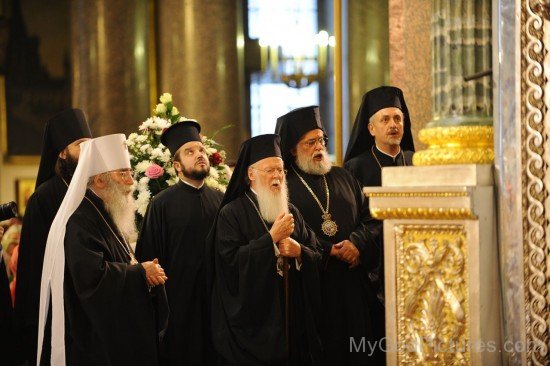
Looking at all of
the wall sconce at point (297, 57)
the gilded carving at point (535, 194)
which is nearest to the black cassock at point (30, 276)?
the gilded carving at point (535, 194)

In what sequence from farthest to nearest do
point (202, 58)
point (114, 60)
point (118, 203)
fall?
point (114, 60) → point (202, 58) → point (118, 203)

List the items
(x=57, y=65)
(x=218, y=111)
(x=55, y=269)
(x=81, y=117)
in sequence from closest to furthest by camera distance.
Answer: (x=55, y=269), (x=81, y=117), (x=218, y=111), (x=57, y=65)

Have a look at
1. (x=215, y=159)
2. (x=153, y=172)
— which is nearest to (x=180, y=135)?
(x=153, y=172)

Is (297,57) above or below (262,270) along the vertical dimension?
above

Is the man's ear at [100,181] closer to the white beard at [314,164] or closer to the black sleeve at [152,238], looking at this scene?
the black sleeve at [152,238]

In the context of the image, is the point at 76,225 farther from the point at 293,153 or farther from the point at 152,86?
the point at 152,86

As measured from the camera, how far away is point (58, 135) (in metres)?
6.55

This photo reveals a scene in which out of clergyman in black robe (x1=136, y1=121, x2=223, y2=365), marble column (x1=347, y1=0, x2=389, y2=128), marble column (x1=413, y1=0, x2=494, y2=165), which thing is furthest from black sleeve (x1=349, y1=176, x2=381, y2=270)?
marble column (x1=347, y1=0, x2=389, y2=128)

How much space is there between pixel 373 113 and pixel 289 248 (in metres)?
1.44

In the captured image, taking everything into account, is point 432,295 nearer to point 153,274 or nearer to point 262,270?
point 262,270

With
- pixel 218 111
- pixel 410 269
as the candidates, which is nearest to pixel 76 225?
pixel 410 269

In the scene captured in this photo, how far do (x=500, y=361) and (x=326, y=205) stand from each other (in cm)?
257

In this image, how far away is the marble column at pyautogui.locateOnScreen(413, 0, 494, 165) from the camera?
3.87m

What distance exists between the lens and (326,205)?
605 cm
